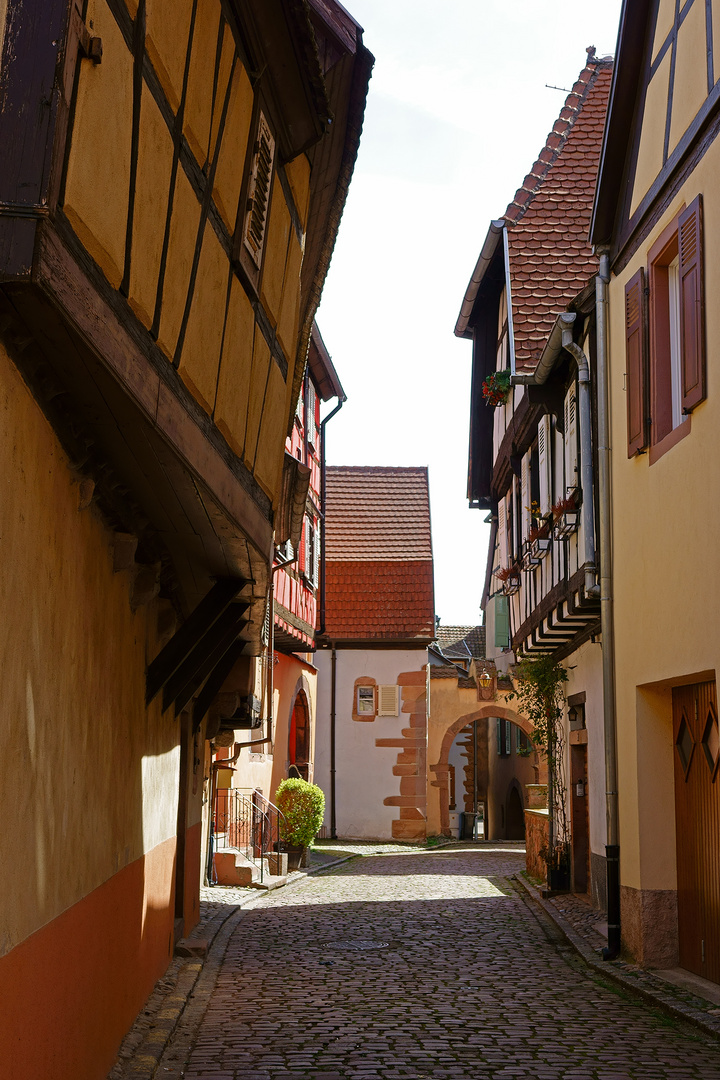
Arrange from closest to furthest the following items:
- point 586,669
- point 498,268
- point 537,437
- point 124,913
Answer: point 124,913, point 586,669, point 537,437, point 498,268

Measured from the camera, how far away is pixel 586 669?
43.6ft

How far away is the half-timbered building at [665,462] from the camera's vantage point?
26.8 feet

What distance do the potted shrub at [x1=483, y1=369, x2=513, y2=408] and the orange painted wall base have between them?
906 cm

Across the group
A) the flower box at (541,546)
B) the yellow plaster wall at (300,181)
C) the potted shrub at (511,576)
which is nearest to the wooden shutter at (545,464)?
the flower box at (541,546)

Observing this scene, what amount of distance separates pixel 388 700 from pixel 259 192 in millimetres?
21230

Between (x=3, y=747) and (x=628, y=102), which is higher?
(x=628, y=102)

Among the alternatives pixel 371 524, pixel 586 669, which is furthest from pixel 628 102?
pixel 371 524

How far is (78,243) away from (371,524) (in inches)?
1017

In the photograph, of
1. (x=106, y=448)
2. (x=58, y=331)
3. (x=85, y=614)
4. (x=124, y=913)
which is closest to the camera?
(x=58, y=331)

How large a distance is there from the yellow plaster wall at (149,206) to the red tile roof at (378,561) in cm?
2272

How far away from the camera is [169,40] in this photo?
4.32 meters

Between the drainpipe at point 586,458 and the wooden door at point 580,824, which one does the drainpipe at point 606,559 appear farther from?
the wooden door at point 580,824

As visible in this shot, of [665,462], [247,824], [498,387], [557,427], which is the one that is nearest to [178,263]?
[665,462]

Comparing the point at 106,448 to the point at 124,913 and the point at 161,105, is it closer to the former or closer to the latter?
the point at 161,105
